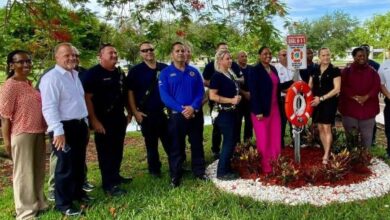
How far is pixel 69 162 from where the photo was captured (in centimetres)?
429

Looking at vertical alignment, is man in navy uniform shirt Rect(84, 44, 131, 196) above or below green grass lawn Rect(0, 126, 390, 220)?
above

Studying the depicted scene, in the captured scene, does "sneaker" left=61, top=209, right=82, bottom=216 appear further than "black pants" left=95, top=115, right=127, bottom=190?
No

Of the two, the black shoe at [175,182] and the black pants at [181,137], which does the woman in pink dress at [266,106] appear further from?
the black shoe at [175,182]

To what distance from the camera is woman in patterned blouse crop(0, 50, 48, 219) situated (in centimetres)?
413

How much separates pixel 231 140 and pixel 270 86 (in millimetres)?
838

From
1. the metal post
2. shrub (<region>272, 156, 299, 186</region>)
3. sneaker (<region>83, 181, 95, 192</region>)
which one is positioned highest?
the metal post

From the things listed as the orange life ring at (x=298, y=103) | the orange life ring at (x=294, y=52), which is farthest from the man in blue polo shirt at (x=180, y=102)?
the orange life ring at (x=294, y=52)

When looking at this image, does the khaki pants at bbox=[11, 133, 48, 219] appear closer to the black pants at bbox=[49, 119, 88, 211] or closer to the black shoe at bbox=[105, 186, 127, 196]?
the black pants at bbox=[49, 119, 88, 211]

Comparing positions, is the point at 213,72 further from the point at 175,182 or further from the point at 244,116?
the point at 175,182

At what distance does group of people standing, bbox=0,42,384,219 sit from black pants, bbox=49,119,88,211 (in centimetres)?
1

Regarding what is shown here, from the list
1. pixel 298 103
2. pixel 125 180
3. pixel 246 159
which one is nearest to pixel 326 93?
pixel 298 103

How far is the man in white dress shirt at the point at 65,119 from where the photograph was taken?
4043mm

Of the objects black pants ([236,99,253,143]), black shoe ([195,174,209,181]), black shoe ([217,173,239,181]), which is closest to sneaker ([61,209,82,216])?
black shoe ([195,174,209,181])

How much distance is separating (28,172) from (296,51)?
347 centimetres
